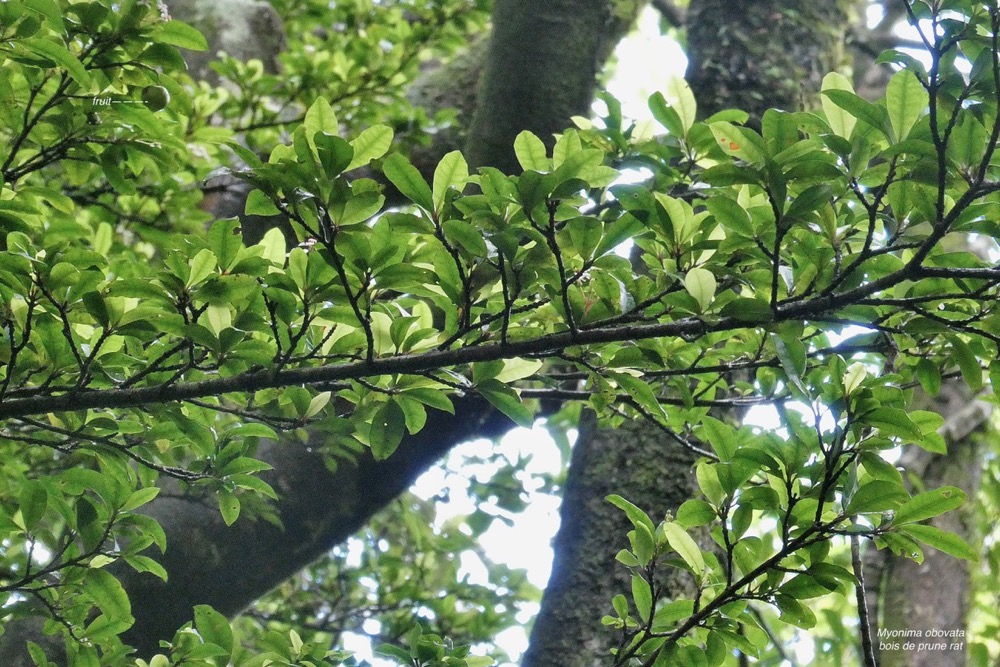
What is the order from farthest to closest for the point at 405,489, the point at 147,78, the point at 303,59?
the point at 303,59
the point at 405,489
the point at 147,78

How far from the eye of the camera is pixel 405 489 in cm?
204

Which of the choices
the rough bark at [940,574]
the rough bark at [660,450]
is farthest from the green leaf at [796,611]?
the rough bark at [940,574]

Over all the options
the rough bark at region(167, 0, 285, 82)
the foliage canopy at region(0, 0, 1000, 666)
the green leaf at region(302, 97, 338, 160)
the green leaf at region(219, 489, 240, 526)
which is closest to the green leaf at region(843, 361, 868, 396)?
the foliage canopy at region(0, 0, 1000, 666)

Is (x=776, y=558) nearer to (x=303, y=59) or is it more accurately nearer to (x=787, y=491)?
(x=787, y=491)

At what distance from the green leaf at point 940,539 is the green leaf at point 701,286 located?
38cm

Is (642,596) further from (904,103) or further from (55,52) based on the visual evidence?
(55,52)

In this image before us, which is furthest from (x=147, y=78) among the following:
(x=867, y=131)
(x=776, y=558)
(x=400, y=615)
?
(x=400, y=615)

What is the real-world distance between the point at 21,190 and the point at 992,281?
1344 millimetres

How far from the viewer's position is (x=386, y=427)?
104 cm

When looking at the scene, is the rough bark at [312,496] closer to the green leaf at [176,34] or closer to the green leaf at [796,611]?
the green leaf at [176,34]

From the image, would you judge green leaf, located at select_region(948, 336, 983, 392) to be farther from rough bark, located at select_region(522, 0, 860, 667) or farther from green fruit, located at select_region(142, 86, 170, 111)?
green fruit, located at select_region(142, 86, 170, 111)

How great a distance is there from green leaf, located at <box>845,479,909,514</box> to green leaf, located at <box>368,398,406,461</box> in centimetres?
54

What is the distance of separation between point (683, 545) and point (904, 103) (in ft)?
1.94

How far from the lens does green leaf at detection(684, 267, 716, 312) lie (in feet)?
2.81
